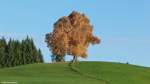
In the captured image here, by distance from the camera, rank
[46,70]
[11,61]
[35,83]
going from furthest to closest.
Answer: [11,61] → [46,70] → [35,83]

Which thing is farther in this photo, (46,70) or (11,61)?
(11,61)

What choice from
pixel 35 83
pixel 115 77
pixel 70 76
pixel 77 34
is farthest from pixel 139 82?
pixel 77 34

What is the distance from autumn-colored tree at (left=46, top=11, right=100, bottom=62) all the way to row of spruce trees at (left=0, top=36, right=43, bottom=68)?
4503cm

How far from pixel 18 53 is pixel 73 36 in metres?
49.8

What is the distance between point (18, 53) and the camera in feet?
546

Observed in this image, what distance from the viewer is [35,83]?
64812 mm

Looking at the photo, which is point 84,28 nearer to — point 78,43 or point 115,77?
point 78,43

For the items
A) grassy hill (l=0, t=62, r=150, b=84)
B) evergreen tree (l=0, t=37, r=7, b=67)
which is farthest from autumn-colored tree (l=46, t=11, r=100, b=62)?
evergreen tree (l=0, t=37, r=7, b=67)

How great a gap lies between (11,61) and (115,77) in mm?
80511

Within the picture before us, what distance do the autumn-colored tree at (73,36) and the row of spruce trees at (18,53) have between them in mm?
45031

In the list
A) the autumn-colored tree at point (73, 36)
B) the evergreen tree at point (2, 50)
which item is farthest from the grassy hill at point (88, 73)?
the evergreen tree at point (2, 50)

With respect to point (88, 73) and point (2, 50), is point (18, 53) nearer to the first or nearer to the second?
point (2, 50)

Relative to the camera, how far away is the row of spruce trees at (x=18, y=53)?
6447 inches

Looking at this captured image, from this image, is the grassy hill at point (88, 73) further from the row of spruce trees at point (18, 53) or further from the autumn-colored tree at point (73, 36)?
the row of spruce trees at point (18, 53)
